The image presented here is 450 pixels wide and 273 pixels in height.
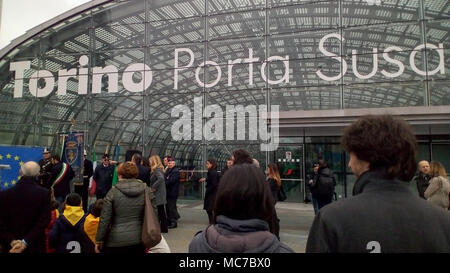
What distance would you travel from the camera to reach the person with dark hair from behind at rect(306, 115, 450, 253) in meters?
1.47

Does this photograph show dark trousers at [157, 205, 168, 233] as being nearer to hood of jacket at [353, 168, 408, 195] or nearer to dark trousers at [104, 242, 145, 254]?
dark trousers at [104, 242, 145, 254]

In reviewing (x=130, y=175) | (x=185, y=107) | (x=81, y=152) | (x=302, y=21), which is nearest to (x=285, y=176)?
(x=185, y=107)

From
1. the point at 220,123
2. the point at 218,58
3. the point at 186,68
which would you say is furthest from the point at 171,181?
the point at 218,58

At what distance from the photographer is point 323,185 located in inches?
314

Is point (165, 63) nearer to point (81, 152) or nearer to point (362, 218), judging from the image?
point (81, 152)

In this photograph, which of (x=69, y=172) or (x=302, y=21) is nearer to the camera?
(x=69, y=172)

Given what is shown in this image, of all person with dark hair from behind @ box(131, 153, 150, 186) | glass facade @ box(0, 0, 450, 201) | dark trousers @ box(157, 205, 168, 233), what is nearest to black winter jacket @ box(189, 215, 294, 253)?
person with dark hair from behind @ box(131, 153, 150, 186)

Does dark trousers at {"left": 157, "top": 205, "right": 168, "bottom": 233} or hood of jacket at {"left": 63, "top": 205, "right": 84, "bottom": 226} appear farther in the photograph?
dark trousers at {"left": 157, "top": 205, "right": 168, "bottom": 233}

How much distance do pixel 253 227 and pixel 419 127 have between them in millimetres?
10937

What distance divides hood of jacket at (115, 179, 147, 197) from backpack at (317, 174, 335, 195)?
5227 mm

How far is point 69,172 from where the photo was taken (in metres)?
8.00

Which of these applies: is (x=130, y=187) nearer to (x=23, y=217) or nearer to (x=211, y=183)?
(x=23, y=217)

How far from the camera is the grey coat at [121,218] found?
369cm

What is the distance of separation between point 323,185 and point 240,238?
667cm
